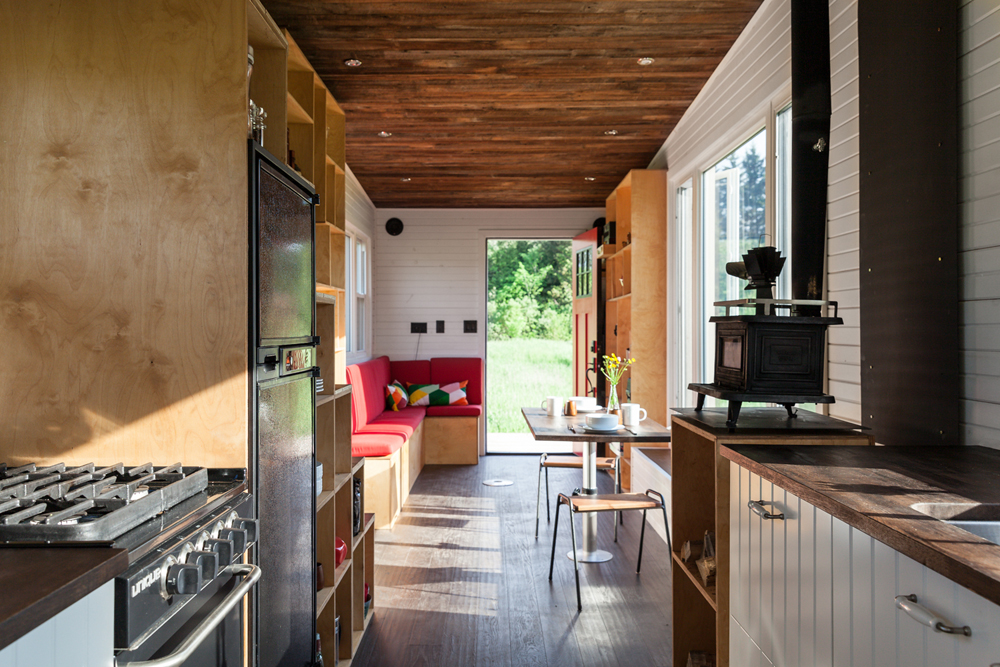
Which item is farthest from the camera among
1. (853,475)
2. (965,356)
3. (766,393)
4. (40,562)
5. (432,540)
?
(432,540)

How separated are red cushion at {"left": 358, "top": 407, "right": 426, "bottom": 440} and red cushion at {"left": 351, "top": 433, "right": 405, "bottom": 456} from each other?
0.22 meters

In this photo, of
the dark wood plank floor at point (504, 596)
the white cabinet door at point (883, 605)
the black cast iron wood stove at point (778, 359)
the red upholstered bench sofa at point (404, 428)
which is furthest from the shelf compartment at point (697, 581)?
the red upholstered bench sofa at point (404, 428)

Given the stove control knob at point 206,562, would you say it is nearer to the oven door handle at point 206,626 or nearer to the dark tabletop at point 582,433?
the oven door handle at point 206,626

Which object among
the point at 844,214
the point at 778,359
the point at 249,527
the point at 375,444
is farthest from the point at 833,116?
the point at 375,444

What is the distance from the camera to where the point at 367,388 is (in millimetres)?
6211

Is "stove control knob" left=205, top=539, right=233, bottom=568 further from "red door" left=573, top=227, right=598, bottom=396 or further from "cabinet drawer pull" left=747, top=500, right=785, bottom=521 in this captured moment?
"red door" left=573, top=227, right=598, bottom=396

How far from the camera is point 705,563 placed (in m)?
2.40

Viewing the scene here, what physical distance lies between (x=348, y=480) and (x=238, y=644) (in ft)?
4.17

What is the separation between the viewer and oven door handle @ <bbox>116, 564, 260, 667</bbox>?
3.84 ft

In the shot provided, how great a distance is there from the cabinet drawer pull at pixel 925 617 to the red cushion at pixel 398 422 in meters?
4.64

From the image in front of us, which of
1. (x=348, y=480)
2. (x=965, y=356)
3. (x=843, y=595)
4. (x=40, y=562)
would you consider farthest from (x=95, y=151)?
(x=965, y=356)

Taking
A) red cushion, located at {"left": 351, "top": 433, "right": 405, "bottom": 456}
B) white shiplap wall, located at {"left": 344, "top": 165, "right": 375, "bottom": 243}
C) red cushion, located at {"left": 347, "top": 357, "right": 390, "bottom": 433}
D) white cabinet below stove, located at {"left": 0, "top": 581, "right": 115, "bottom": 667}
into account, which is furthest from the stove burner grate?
white shiplap wall, located at {"left": 344, "top": 165, "right": 375, "bottom": 243}

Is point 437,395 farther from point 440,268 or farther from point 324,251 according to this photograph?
point 324,251

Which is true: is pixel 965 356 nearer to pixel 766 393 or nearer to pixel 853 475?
pixel 766 393
